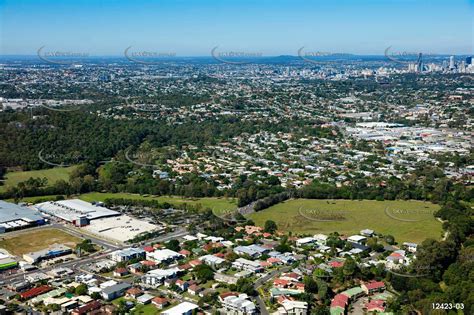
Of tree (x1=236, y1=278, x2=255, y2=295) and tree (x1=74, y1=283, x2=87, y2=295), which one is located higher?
tree (x1=236, y1=278, x2=255, y2=295)

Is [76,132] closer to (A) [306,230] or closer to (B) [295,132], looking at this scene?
(B) [295,132]

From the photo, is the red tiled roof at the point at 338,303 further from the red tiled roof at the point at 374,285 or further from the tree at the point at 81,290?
the tree at the point at 81,290

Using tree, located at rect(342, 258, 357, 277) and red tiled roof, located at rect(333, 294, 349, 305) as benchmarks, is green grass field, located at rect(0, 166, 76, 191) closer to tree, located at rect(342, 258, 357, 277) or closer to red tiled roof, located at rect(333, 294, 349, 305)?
tree, located at rect(342, 258, 357, 277)

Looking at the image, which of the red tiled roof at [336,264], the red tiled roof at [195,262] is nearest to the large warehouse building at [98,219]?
the red tiled roof at [195,262]

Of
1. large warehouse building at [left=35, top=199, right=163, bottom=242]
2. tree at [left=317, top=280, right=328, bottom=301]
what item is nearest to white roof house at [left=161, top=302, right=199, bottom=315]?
tree at [left=317, top=280, right=328, bottom=301]

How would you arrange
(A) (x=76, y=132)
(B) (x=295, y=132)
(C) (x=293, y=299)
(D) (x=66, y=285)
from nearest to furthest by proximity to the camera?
(C) (x=293, y=299), (D) (x=66, y=285), (A) (x=76, y=132), (B) (x=295, y=132)

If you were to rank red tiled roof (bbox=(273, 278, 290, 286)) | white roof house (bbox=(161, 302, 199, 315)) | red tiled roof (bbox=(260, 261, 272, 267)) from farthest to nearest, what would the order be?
red tiled roof (bbox=(260, 261, 272, 267)), red tiled roof (bbox=(273, 278, 290, 286)), white roof house (bbox=(161, 302, 199, 315))

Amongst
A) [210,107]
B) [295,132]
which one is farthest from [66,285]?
[210,107]
